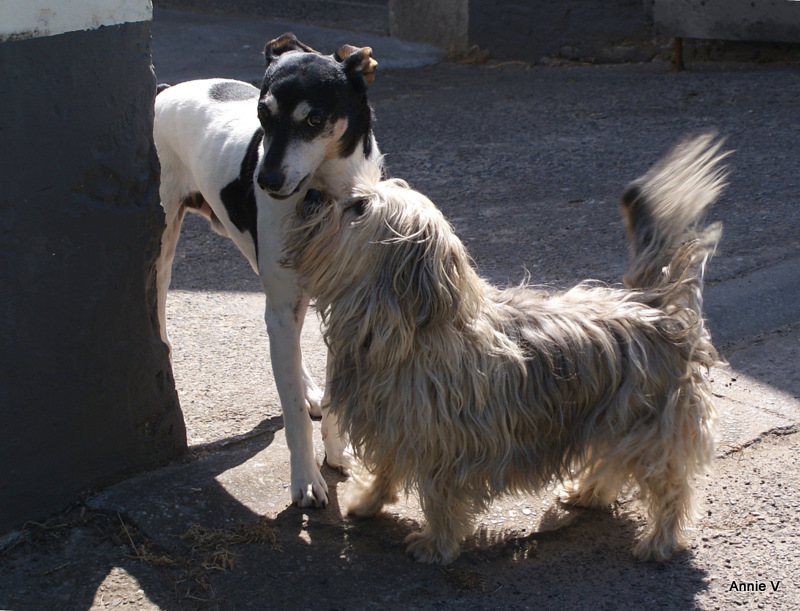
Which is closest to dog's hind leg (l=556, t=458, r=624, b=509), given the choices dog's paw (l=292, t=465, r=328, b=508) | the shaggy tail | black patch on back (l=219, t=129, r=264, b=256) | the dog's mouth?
the shaggy tail

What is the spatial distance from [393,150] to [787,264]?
372cm

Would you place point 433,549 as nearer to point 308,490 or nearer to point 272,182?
point 308,490

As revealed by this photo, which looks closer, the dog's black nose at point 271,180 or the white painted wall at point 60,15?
the white painted wall at point 60,15

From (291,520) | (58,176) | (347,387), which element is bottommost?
(291,520)

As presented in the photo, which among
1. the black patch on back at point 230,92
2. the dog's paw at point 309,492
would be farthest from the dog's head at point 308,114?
the dog's paw at point 309,492

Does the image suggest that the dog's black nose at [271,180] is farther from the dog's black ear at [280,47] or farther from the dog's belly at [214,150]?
the dog's black ear at [280,47]

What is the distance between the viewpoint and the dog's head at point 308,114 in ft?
9.73

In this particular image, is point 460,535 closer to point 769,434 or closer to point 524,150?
point 769,434

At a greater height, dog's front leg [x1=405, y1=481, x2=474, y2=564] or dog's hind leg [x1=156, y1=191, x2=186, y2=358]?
dog's hind leg [x1=156, y1=191, x2=186, y2=358]

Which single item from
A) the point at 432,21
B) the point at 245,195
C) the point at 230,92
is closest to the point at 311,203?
the point at 245,195

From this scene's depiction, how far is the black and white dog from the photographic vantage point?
3.04 m

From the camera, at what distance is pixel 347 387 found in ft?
9.67

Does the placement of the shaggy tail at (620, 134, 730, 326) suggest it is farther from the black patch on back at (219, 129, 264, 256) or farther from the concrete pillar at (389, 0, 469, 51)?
the concrete pillar at (389, 0, 469, 51)

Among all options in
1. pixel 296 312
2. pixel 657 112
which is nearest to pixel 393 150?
pixel 657 112
